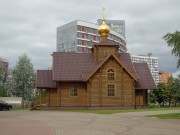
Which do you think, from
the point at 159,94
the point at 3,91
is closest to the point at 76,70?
the point at 159,94

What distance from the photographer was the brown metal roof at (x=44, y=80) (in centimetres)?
4834

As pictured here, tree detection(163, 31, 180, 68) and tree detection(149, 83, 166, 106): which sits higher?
tree detection(163, 31, 180, 68)

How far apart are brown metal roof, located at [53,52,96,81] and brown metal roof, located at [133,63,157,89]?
698 centimetres

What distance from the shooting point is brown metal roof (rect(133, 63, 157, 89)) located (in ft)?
163

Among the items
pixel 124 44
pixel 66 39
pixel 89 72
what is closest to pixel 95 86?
pixel 89 72

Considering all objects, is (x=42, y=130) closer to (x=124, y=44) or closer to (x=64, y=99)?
(x=64, y=99)

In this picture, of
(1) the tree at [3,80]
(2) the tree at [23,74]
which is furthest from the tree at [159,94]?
(1) the tree at [3,80]

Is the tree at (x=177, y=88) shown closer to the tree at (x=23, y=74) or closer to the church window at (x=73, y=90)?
the church window at (x=73, y=90)

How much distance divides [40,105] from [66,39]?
88.3m

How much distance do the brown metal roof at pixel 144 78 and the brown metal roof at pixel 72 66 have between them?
22.9 feet

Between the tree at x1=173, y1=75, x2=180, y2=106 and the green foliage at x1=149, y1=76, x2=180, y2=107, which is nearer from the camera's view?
the green foliage at x1=149, y1=76, x2=180, y2=107

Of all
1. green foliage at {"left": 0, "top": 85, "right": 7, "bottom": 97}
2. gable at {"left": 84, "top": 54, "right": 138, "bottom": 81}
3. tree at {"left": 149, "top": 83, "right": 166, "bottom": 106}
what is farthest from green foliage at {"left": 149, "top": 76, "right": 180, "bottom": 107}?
green foliage at {"left": 0, "top": 85, "right": 7, "bottom": 97}

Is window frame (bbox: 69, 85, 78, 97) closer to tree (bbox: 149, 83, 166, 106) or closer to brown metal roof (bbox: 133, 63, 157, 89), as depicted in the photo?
brown metal roof (bbox: 133, 63, 157, 89)

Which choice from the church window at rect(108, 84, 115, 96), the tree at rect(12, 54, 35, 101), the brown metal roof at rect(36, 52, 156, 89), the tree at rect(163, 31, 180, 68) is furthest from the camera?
the tree at rect(12, 54, 35, 101)
